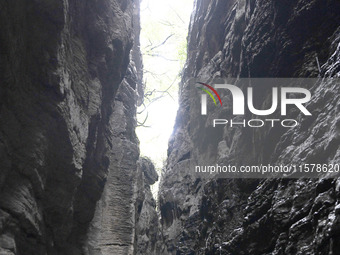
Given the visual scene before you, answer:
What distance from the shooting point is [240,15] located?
986cm

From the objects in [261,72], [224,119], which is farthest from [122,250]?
[261,72]

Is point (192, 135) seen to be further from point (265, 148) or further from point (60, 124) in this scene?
point (60, 124)

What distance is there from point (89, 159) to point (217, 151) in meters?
3.82

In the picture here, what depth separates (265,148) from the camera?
7.42 metres

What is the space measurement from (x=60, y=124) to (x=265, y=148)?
3.86 m

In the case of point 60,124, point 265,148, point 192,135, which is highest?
point 192,135

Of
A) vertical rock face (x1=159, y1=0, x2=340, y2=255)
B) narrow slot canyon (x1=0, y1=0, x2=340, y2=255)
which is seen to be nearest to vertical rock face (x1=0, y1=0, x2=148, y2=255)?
narrow slot canyon (x1=0, y1=0, x2=340, y2=255)

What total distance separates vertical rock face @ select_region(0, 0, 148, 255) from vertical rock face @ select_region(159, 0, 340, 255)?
2509 millimetres

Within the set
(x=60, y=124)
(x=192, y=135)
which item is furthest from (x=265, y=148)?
(x=192, y=135)

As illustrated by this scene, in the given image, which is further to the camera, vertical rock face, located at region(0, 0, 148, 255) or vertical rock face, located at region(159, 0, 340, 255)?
vertical rock face, located at region(159, 0, 340, 255)

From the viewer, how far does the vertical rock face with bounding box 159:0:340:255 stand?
5387 mm

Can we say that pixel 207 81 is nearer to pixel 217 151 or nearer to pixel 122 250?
pixel 217 151

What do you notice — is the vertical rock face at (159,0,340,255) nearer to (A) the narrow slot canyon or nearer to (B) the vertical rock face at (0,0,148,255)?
(A) the narrow slot canyon

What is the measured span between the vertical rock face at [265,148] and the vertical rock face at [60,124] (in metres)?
2.51
